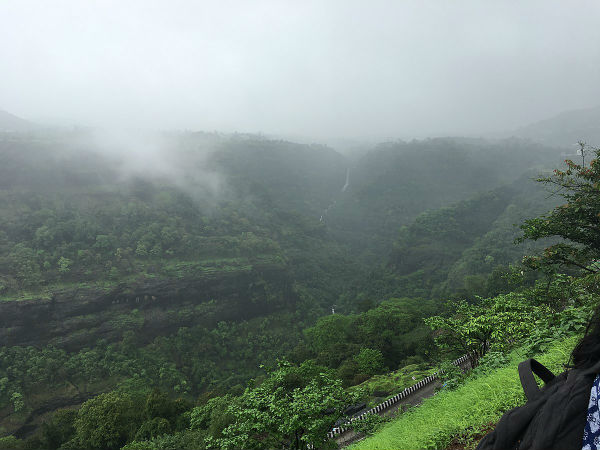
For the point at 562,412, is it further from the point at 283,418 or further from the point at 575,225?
the point at 575,225

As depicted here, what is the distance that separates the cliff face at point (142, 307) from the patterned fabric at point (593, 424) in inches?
2612

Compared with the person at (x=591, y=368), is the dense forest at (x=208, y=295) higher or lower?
lower

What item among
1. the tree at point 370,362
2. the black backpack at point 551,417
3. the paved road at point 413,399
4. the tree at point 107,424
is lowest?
the tree at point 107,424

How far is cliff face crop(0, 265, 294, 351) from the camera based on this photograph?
5084 cm

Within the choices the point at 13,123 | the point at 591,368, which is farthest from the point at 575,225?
the point at 13,123

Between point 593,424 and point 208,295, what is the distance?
250 feet

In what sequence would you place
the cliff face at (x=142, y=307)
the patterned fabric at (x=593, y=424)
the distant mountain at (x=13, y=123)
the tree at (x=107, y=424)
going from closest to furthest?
the patterned fabric at (x=593, y=424)
the tree at (x=107, y=424)
the cliff face at (x=142, y=307)
the distant mountain at (x=13, y=123)

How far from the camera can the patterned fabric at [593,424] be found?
141 cm

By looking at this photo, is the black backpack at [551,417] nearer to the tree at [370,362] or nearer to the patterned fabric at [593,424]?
the patterned fabric at [593,424]

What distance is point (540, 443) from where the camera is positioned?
60.3 inches

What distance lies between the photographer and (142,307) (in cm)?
6238

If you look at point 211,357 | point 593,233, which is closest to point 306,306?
point 211,357

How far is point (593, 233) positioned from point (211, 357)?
60.3m

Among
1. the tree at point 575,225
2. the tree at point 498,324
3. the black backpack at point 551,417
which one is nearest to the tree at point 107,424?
the tree at point 498,324
